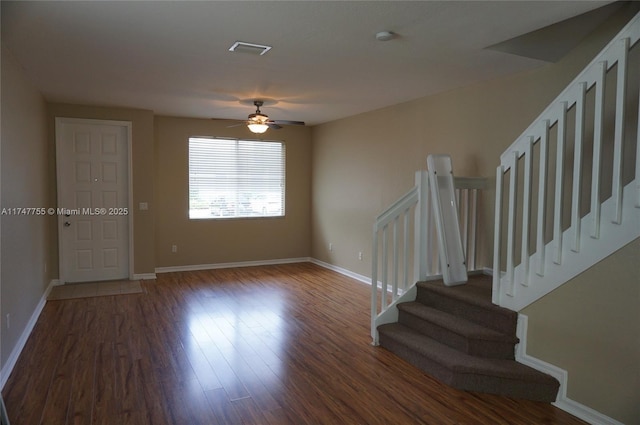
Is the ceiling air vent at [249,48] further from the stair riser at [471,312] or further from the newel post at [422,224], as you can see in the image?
the stair riser at [471,312]

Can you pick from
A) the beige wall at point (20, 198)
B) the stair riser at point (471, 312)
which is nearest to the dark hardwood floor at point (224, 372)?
the beige wall at point (20, 198)

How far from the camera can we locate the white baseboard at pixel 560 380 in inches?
110

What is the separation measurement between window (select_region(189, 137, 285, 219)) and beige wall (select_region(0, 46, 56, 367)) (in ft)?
7.72

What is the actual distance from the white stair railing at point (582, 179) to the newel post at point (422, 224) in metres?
0.79

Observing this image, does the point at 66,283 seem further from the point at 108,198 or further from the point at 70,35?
the point at 70,35

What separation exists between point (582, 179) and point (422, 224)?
1.39m

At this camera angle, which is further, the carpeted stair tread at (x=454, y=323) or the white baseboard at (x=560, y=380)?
the carpeted stair tread at (x=454, y=323)

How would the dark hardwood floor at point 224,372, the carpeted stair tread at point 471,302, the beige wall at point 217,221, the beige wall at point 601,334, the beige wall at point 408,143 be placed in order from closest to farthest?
the beige wall at point 601,334, the dark hardwood floor at point 224,372, the carpeted stair tread at point 471,302, the beige wall at point 408,143, the beige wall at point 217,221

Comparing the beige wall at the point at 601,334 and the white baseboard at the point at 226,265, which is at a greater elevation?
the beige wall at the point at 601,334

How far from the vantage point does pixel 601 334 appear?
278cm

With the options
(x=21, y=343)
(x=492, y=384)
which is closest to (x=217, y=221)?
(x=21, y=343)

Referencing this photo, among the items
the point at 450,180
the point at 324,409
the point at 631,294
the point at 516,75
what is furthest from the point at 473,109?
the point at 324,409

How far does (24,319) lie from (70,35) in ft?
8.76

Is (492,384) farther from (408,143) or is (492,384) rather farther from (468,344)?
(408,143)
